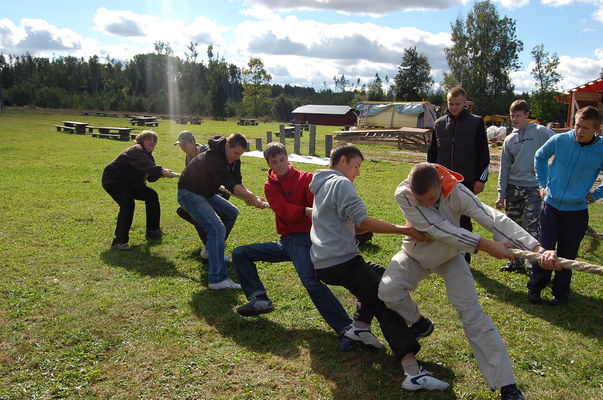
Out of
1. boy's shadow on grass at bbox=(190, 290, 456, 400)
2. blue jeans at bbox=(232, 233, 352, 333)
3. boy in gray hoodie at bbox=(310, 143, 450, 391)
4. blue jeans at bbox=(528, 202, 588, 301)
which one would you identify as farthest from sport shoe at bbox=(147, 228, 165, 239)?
blue jeans at bbox=(528, 202, 588, 301)

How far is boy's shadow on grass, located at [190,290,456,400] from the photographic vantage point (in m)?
3.74

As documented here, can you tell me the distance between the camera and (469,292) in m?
3.63

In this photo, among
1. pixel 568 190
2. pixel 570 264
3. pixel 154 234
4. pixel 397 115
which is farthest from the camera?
pixel 397 115

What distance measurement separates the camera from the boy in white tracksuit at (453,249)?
3.43 m

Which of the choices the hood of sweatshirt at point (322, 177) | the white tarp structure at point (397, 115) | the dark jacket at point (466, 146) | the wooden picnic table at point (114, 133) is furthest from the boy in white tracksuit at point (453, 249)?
the white tarp structure at point (397, 115)

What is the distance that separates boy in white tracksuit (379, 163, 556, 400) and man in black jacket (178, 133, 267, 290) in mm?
2283

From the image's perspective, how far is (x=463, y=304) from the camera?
363 cm

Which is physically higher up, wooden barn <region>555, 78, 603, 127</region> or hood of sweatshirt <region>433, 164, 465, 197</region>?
wooden barn <region>555, 78, 603, 127</region>

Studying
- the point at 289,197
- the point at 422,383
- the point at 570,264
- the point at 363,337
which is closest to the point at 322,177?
the point at 289,197

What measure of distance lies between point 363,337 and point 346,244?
2.83ft

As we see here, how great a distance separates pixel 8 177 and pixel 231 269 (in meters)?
10.3

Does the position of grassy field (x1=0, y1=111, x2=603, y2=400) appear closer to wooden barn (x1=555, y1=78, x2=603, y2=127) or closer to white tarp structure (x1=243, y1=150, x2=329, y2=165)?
white tarp structure (x1=243, y1=150, x2=329, y2=165)

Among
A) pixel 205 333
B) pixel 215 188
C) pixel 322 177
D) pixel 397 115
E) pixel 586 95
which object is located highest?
pixel 586 95

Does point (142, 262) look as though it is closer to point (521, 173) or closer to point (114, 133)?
point (521, 173)
